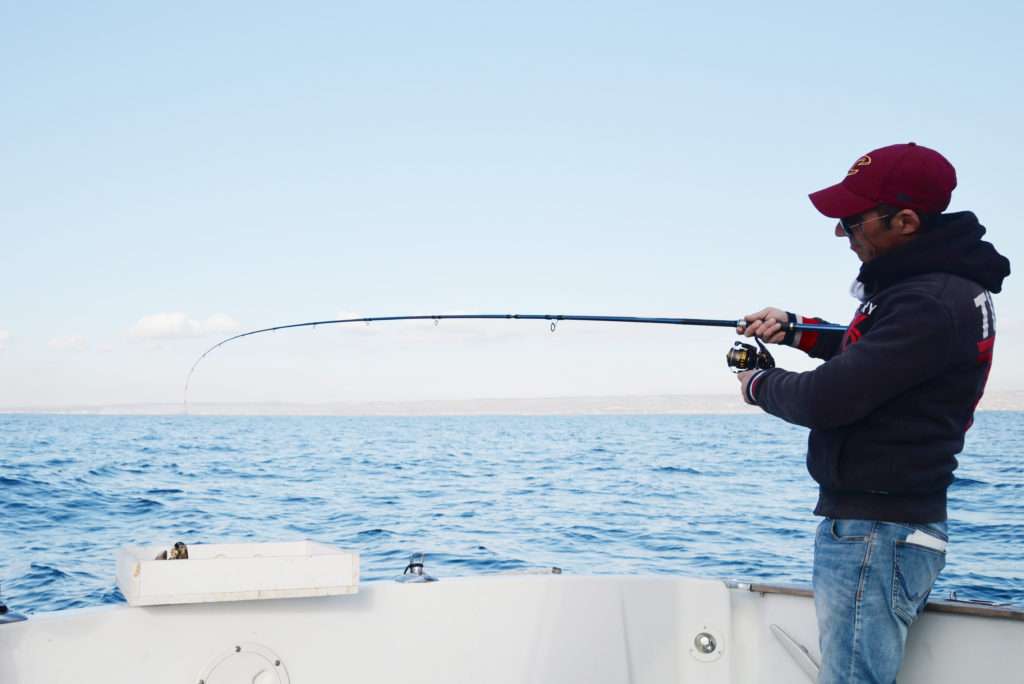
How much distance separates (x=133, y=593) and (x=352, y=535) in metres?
8.10

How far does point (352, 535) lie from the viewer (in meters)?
10.3

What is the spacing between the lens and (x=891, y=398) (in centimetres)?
173

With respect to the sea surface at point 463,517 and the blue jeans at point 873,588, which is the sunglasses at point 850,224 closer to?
the blue jeans at point 873,588

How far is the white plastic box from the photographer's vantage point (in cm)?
234

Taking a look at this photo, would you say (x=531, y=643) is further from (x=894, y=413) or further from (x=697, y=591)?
(x=894, y=413)

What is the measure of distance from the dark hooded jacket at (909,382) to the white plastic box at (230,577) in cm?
124

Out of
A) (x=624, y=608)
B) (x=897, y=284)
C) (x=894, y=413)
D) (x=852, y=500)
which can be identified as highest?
(x=897, y=284)

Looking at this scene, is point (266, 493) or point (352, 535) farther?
point (266, 493)

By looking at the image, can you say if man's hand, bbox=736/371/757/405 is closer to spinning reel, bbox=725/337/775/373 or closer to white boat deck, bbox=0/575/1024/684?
spinning reel, bbox=725/337/775/373

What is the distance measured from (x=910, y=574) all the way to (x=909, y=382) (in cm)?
38

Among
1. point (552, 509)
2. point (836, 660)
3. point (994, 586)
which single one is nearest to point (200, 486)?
point (552, 509)

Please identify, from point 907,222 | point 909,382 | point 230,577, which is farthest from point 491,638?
point 907,222

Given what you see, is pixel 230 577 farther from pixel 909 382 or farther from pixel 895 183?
pixel 895 183

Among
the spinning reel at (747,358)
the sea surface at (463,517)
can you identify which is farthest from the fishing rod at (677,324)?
the sea surface at (463,517)
